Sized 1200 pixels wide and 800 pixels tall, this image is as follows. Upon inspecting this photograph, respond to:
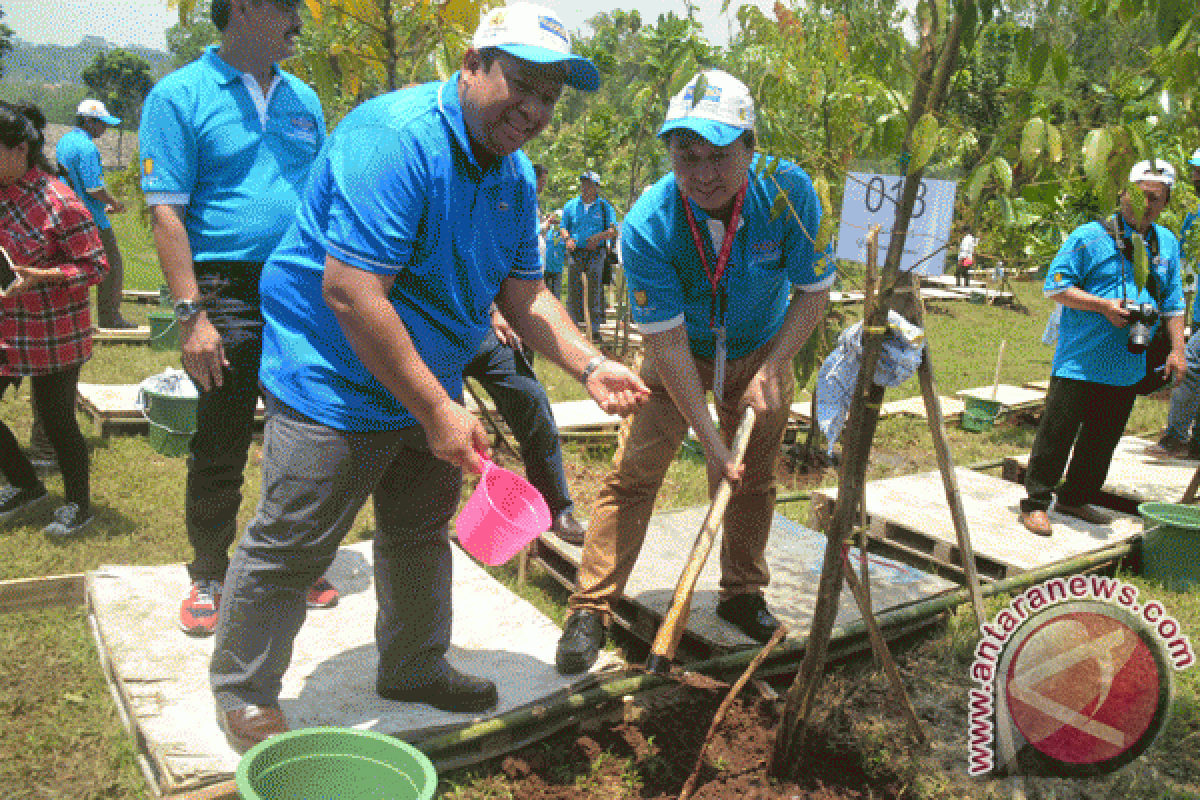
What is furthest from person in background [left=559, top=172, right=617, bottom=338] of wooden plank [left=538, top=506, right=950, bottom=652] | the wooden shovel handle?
the wooden shovel handle

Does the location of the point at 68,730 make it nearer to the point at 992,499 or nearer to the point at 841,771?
the point at 841,771

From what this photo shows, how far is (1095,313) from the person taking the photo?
4938mm

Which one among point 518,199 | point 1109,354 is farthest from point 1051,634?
point 1109,354

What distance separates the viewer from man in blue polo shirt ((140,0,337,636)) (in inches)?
120

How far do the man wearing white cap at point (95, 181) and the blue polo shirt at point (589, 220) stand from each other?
→ 4965 mm

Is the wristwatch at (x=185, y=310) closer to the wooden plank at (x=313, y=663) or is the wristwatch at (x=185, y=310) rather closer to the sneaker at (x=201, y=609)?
the sneaker at (x=201, y=609)

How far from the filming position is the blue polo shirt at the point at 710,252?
3.16 meters

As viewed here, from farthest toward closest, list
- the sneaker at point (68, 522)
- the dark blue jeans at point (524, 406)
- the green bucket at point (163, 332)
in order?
1. the green bucket at point (163, 332)
2. the sneaker at point (68, 522)
3. the dark blue jeans at point (524, 406)

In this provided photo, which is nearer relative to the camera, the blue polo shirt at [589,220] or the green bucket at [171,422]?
the green bucket at [171,422]

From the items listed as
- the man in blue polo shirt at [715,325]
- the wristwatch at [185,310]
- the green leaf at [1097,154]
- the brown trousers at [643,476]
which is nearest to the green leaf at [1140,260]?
the green leaf at [1097,154]

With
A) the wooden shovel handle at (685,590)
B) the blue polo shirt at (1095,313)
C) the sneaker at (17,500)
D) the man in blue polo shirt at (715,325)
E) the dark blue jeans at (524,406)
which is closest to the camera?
the wooden shovel handle at (685,590)

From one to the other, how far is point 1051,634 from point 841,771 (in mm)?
861

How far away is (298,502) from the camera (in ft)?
7.96

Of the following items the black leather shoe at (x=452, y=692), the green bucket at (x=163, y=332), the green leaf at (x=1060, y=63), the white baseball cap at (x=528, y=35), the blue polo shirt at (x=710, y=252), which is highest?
the green leaf at (x=1060, y=63)
